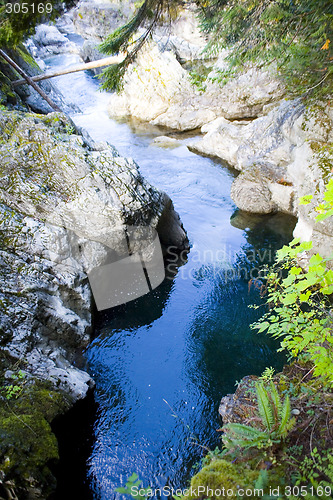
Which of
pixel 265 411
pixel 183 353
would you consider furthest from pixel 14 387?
pixel 265 411

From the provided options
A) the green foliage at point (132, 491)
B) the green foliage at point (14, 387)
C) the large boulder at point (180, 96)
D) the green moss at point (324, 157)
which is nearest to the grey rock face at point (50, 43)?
the large boulder at point (180, 96)

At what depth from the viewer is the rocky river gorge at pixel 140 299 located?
17.2 ft

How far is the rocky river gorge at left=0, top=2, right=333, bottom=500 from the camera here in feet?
17.2

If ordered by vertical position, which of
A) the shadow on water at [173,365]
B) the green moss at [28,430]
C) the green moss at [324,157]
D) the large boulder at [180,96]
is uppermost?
the large boulder at [180,96]

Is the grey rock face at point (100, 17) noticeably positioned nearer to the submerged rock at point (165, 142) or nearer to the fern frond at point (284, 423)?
the submerged rock at point (165, 142)

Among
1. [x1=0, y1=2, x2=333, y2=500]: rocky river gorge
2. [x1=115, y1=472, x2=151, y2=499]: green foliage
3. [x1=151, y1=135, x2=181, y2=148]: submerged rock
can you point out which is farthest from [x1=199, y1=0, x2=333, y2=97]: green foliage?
[x1=151, y1=135, x2=181, y2=148]: submerged rock

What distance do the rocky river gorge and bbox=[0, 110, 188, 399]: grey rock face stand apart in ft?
0.09

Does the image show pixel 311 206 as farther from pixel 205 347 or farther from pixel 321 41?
pixel 205 347

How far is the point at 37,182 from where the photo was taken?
7840 mm

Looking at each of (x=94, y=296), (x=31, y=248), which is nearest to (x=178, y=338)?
(x=94, y=296)

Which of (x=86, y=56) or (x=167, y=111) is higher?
(x=86, y=56)

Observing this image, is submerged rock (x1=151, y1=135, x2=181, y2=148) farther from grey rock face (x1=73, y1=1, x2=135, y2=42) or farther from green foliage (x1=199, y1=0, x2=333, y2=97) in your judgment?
grey rock face (x1=73, y1=1, x2=135, y2=42)

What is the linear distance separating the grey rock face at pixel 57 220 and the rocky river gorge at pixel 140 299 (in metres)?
0.03

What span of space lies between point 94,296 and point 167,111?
1481 centimetres
